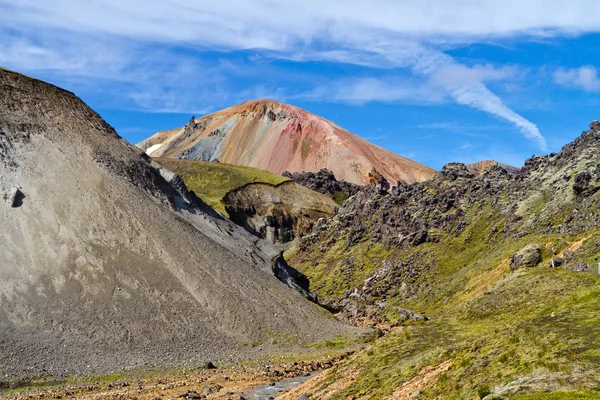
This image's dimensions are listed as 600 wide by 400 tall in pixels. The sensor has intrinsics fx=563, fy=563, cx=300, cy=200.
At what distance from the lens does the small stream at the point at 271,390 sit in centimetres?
4159

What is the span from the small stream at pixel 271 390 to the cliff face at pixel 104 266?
1713cm

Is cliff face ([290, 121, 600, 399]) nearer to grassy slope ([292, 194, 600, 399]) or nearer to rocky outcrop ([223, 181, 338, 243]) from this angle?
grassy slope ([292, 194, 600, 399])

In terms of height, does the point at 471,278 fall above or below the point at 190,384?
above

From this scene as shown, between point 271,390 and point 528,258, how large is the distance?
49650 millimetres

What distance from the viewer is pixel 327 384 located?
111 feet

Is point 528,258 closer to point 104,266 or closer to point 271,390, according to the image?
point 271,390

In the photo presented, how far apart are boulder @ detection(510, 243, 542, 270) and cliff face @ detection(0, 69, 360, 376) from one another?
86.3ft

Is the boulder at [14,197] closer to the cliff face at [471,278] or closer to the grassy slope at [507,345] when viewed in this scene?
the cliff face at [471,278]

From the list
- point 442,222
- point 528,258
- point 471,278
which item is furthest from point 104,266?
point 442,222

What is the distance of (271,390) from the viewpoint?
4416cm

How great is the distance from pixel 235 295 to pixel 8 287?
27081 mm

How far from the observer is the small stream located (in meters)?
41.6

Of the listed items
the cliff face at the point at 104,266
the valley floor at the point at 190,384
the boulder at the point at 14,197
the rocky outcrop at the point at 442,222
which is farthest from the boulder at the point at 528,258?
the boulder at the point at 14,197

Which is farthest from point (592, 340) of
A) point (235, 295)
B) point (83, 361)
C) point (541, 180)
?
point (541, 180)
